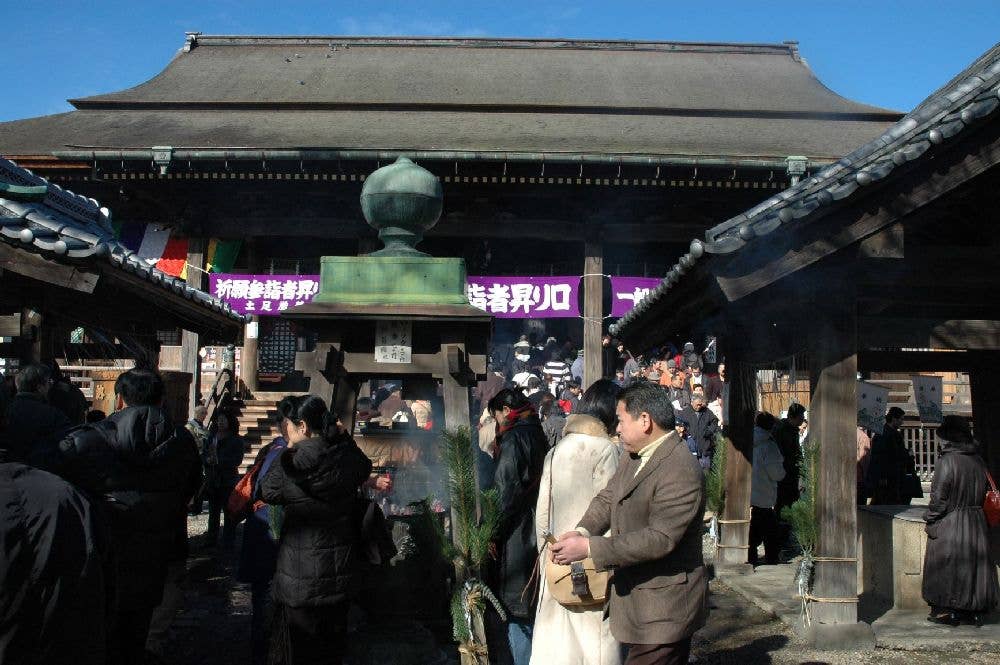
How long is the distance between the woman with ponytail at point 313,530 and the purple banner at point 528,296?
29.3ft

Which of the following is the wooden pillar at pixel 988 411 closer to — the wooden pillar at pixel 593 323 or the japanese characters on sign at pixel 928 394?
the japanese characters on sign at pixel 928 394

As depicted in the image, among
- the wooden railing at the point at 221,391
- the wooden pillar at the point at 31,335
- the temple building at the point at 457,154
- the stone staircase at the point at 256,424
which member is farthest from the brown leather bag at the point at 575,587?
the wooden railing at the point at 221,391

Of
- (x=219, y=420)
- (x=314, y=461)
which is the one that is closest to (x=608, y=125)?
(x=219, y=420)

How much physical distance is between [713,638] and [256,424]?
10.0 metres

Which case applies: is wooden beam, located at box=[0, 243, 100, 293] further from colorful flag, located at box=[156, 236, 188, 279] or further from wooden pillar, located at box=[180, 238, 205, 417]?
colorful flag, located at box=[156, 236, 188, 279]

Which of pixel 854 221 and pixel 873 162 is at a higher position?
pixel 873 162

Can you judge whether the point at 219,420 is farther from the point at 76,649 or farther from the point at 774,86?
the point at 774,86

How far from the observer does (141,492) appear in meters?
4.84

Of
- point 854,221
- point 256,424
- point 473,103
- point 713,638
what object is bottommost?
point 713,638

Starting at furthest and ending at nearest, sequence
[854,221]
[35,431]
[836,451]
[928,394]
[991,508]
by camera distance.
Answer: [928,394] → [991,508] → [836,451] → [854,221] → [35,431]

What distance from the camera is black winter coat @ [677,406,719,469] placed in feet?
39.1

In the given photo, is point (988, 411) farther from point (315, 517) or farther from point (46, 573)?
point (46, 573)

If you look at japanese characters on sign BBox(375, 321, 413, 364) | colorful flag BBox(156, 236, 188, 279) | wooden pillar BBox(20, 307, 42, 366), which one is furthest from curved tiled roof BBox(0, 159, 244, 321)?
colorful flag BBox(156, 236, 188, 279)

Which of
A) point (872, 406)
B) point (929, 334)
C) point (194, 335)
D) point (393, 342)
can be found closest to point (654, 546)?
point (393, 342)
